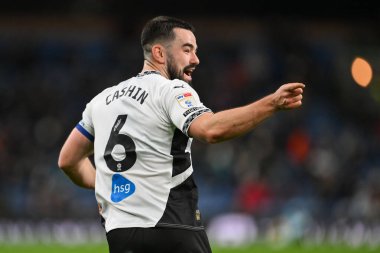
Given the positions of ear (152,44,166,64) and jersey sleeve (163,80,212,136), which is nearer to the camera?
Result: jersey sleeve (163,80,212,136)

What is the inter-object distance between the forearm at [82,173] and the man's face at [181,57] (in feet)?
2.70

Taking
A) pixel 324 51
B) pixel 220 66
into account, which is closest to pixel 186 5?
pixel 220 66

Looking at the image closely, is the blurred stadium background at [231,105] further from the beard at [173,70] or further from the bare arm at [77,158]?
the beard at [173,70]

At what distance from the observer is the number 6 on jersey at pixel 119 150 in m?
4.46

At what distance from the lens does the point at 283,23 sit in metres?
21.2

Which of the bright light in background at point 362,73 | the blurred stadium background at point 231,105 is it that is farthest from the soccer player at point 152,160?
the blurred stadium background at point 231,105

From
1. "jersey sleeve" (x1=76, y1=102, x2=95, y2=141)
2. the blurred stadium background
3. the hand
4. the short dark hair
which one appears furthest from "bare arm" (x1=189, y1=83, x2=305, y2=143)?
the blurred stadium background

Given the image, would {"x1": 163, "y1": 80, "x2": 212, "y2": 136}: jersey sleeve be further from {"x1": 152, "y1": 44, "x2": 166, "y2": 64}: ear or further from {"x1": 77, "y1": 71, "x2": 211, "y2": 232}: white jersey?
{"x1": 152, "y1": 44, "x2": 166, "y2": 64}: ear

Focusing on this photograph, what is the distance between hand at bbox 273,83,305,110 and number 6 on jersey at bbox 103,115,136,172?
83 cm

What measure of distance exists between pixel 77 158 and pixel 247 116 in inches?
54.6

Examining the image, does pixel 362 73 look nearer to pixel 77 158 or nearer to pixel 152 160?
pixel 152 160

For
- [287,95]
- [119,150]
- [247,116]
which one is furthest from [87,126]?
[287,95]

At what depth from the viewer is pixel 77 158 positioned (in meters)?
5.08

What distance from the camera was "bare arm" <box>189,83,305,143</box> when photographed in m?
4.06
